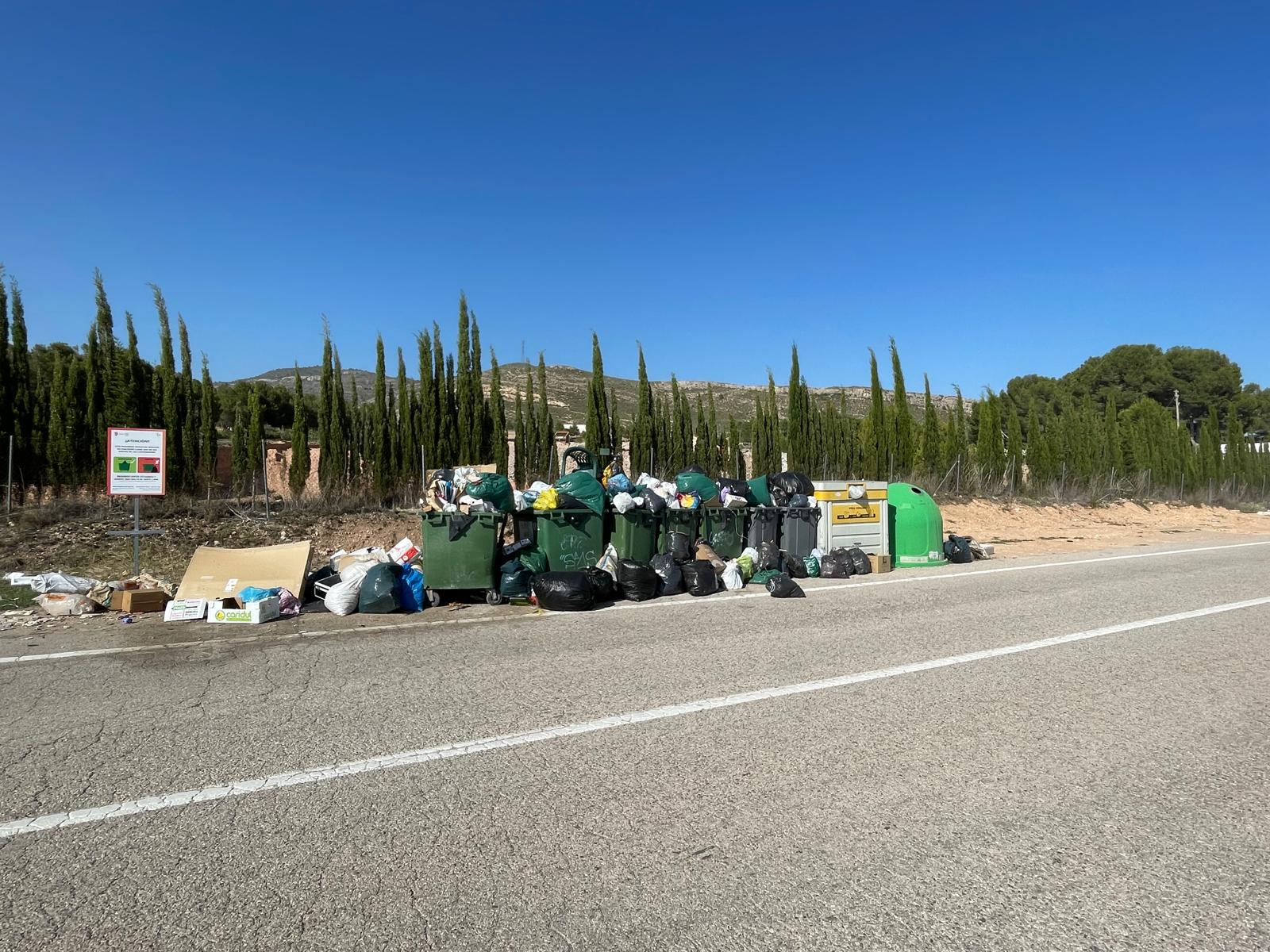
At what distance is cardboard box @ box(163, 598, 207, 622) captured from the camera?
8.26 meters

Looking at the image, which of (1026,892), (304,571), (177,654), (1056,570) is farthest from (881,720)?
(1056,570)

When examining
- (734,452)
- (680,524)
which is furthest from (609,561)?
(734,452)

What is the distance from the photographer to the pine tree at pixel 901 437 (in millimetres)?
30000

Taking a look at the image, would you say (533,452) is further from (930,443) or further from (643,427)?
(930,443)

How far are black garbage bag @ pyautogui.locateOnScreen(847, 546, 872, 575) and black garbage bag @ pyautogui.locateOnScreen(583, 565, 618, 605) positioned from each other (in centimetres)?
425

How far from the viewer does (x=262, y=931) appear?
8.68 ft

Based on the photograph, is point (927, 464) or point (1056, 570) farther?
point (927, 464)

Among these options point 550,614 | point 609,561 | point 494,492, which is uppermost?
point 494,492

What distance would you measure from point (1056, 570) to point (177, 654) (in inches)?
476

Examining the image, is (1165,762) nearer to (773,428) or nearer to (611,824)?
(611,824)

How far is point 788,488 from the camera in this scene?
42.0 ft

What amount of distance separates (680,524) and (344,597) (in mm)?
4861

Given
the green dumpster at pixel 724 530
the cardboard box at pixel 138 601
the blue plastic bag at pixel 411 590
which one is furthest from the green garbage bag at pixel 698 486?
the cardboard box at pixel 138 601

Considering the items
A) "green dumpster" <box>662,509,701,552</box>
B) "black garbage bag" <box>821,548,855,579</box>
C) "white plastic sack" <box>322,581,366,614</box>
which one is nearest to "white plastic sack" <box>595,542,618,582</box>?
"green dumpster" <box>662,509,701,552</box>
